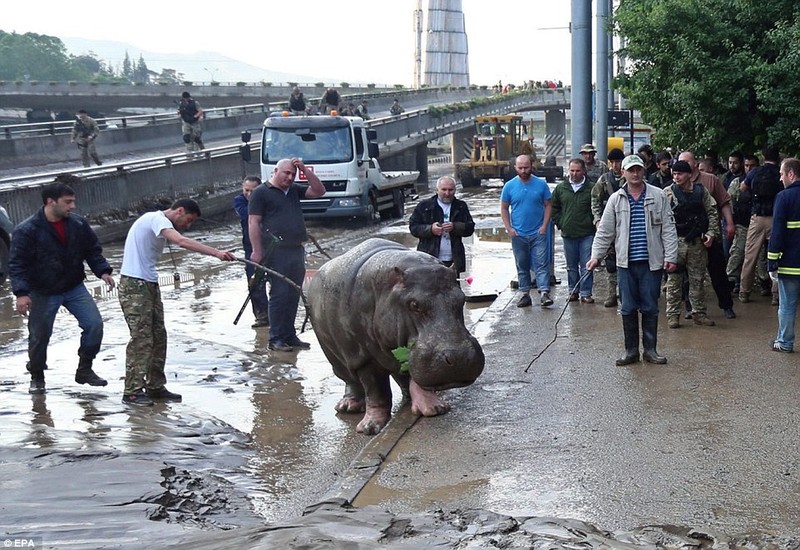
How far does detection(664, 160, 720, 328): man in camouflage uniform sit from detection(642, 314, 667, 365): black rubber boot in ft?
5.26

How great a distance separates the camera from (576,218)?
13336 millimetres

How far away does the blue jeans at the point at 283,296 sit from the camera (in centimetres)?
1211

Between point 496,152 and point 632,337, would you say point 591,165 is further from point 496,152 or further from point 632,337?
point 496,152

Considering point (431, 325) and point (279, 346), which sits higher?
point (431, 325)

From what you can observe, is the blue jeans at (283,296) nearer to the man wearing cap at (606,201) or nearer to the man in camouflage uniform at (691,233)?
the man wearing cap at (606,201)

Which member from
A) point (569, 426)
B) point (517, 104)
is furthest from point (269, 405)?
point (517, 104)

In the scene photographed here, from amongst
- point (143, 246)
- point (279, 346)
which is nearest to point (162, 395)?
point (143, 246)

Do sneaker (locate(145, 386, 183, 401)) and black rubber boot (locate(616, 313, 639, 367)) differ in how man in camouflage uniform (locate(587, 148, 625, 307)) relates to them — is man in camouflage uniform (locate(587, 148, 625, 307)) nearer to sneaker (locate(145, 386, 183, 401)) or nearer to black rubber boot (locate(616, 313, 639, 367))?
black rubber boot (locate(616, 313, 639, 367))

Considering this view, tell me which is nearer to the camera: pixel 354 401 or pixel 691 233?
pixel 354 401

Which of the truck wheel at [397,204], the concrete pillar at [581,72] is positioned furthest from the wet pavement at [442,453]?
the truck wheel at [397,204]

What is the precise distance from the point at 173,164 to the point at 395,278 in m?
20.3

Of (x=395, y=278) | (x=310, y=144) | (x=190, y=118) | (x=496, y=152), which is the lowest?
(x=496, y=152)

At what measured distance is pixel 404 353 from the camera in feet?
26.9

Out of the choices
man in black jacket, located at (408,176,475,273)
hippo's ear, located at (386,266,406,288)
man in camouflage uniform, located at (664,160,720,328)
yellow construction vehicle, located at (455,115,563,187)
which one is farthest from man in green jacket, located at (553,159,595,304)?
yellow construction vehicle, located at (455,115,563,187)
